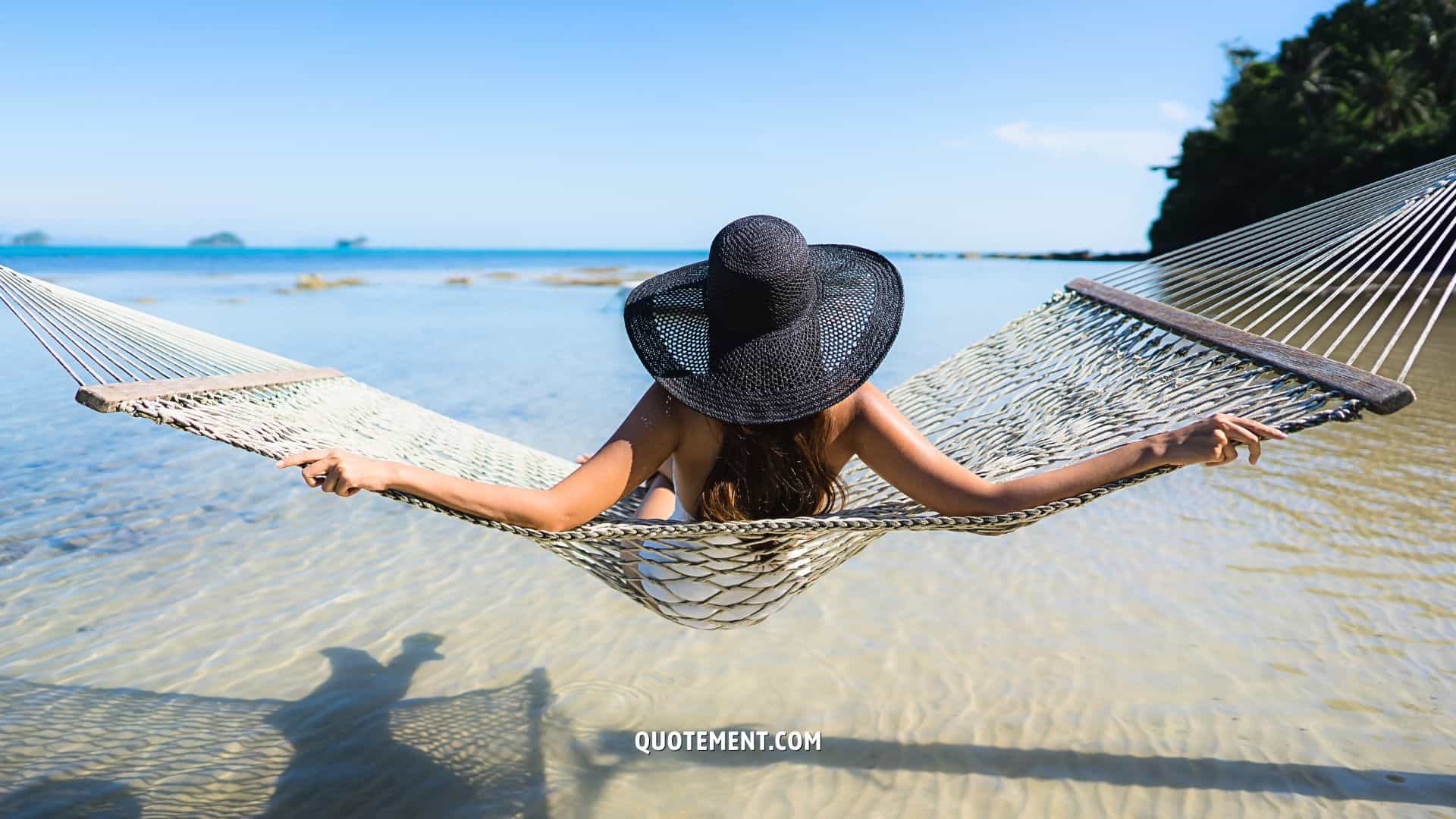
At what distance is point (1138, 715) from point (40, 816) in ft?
8.64

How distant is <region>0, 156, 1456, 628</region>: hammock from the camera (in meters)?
1.52

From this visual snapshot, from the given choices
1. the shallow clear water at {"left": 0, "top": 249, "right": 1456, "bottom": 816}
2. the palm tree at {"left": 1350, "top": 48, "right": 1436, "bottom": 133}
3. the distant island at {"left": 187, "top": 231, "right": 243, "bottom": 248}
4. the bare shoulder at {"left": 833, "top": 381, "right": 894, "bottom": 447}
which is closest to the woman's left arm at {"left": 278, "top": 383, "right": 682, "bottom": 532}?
the bare shoulder at {"left": 833, "top": 381, "right": 894, "bottom": 447}

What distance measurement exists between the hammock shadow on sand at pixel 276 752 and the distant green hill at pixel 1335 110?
22800 mm

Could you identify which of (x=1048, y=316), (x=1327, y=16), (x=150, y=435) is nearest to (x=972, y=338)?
(x=1048, y=316)

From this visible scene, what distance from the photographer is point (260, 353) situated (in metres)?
2.45

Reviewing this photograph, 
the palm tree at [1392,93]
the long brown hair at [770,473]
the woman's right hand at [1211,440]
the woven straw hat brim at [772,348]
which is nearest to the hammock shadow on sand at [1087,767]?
the long brown hair at [770,473]

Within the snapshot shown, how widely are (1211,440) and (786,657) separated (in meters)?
1.59

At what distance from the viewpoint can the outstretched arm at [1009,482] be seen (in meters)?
1.37

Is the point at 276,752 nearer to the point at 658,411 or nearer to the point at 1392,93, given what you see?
the point at 658,411

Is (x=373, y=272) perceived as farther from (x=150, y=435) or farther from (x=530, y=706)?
(x=530, y=706)

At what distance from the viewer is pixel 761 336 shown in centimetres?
148

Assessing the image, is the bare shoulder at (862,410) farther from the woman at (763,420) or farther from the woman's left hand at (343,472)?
the woman's left hand at (343,472)

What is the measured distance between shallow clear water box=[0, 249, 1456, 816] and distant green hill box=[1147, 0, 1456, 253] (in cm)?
2054

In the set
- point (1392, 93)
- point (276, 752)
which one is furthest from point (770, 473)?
point (1392, 93)
